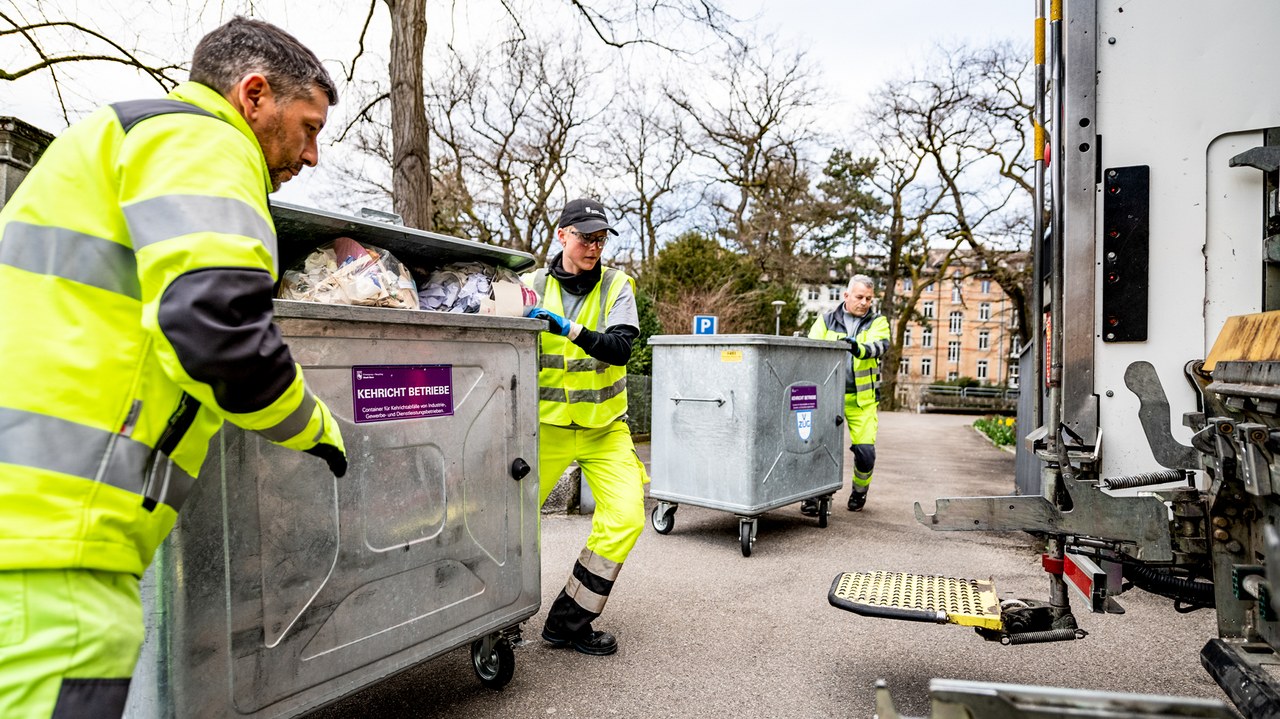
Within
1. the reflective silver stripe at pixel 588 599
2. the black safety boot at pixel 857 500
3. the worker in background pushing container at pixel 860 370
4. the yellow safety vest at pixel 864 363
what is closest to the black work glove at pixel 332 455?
the reflective silver stripe at pixel 588 599

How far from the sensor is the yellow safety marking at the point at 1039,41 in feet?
8.73

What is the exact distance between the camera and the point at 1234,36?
2406 millimetres

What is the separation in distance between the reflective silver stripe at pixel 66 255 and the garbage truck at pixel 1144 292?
246 cm

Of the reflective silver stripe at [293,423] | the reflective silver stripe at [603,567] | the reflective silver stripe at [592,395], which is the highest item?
the reflective silver stripe at [293,423]

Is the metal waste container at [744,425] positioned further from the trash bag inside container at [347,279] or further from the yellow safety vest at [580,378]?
the trash bag inside container at [347,279]

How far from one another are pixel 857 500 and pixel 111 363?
19.2ft

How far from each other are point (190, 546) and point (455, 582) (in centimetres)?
90

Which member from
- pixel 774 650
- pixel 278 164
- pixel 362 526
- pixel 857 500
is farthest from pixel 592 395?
pixel 857 500

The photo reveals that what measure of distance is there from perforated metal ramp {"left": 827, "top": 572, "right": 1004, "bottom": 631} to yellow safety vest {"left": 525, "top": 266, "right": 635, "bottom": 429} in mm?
1210

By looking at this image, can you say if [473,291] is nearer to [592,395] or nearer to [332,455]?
[592,395]

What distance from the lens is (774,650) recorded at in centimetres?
331

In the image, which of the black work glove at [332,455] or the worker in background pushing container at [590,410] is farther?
the worker in background pushing container at [590,410]

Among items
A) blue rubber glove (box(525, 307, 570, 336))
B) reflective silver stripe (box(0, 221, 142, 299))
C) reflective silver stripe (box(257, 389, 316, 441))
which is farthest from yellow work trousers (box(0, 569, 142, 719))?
blue rubber glove (box(525, 307, 570, 336))

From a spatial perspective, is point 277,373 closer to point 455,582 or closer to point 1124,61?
point 455,582
